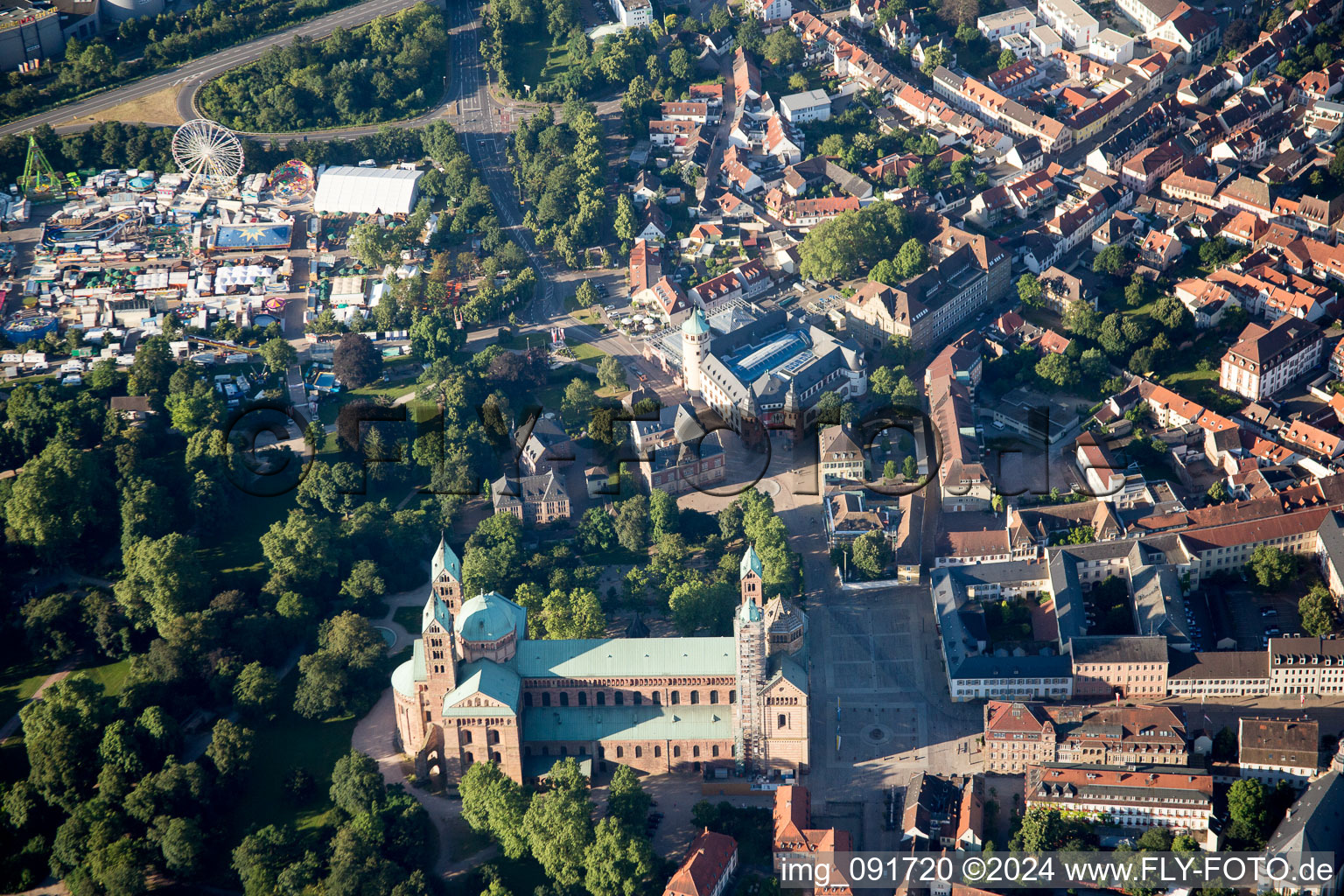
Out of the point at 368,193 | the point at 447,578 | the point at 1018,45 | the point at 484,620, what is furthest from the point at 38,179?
the point at 1018,45

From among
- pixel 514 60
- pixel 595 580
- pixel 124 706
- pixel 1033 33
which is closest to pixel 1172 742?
pixel 595 580

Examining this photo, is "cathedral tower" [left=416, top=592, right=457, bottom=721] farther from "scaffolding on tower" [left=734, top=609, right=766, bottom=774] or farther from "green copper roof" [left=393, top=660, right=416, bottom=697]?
"scaffolding on tower" [left=734, top=609, right=766, bottom=774]

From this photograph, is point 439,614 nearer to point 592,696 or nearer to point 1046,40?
point 592,696

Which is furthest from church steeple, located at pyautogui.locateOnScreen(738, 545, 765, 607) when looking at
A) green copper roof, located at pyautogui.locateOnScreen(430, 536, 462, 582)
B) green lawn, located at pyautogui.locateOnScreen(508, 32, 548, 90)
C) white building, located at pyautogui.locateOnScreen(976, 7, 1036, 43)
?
white building, located at pyautogui.locateOnScreen(976, 7, 1036, 43)

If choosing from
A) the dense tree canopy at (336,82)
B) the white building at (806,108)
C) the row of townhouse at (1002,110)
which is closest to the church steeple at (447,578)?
the white building at (806,108)

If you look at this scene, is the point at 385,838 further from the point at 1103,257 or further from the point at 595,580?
the point at 1103,257

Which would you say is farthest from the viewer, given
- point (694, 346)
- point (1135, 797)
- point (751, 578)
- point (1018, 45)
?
point (1018, 45)

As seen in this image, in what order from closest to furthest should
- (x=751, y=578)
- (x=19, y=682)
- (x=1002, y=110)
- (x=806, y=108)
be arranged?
1. (x=751, y=578)
2. (x=19, y=682)
3. (x=1002, y=110)
4. (x=806, y=108)
